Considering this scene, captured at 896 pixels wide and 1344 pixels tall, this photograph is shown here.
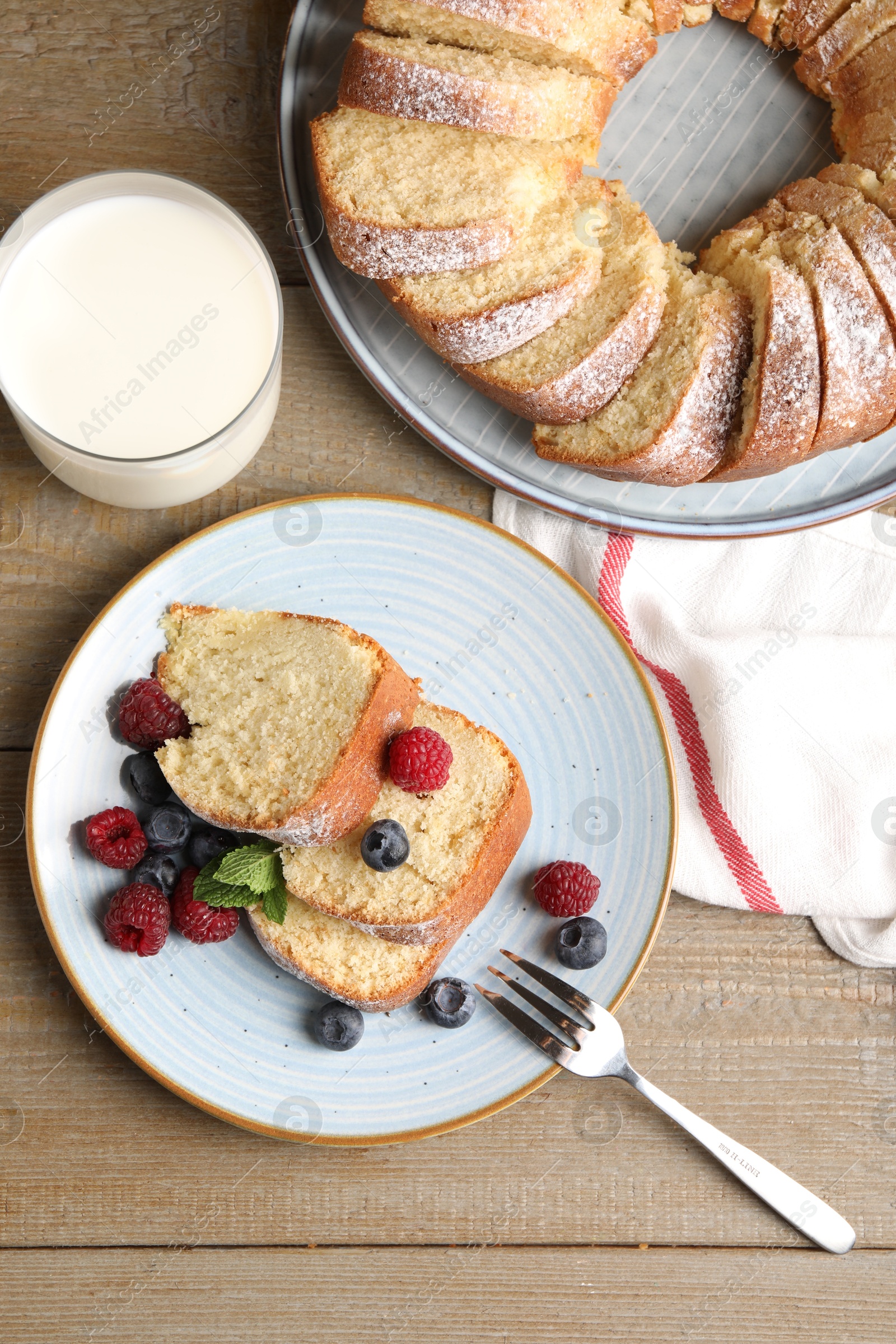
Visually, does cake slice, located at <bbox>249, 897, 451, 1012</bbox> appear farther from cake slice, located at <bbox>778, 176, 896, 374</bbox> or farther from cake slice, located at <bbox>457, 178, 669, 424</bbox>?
cake slice, located at <bbox>778, 176, 896, 374</bbox>

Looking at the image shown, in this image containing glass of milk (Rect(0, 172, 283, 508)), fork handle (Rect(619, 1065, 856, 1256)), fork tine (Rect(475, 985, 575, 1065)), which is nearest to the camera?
glass of milk (Rect(0, 172, 283, 508))

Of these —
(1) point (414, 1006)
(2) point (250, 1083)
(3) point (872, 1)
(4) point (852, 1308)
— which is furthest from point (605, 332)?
(4) point (852, 1308)

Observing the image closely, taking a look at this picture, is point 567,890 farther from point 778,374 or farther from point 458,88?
point 458,88

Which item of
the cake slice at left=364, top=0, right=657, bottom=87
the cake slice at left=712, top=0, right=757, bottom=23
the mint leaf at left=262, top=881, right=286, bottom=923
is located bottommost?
the mint leaf at left=262, top=881, right=286, bottom=923

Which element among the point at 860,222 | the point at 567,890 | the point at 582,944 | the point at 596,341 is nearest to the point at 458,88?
the point at 596,341

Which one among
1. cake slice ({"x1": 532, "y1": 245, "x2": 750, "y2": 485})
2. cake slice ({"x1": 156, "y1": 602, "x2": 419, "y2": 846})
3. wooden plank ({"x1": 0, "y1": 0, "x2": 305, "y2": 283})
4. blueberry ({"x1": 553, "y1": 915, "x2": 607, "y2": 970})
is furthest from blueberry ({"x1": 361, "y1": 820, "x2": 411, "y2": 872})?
wooden plank ({"x1": 0, "y1": 0, "x2": 305, "y2": 283})
